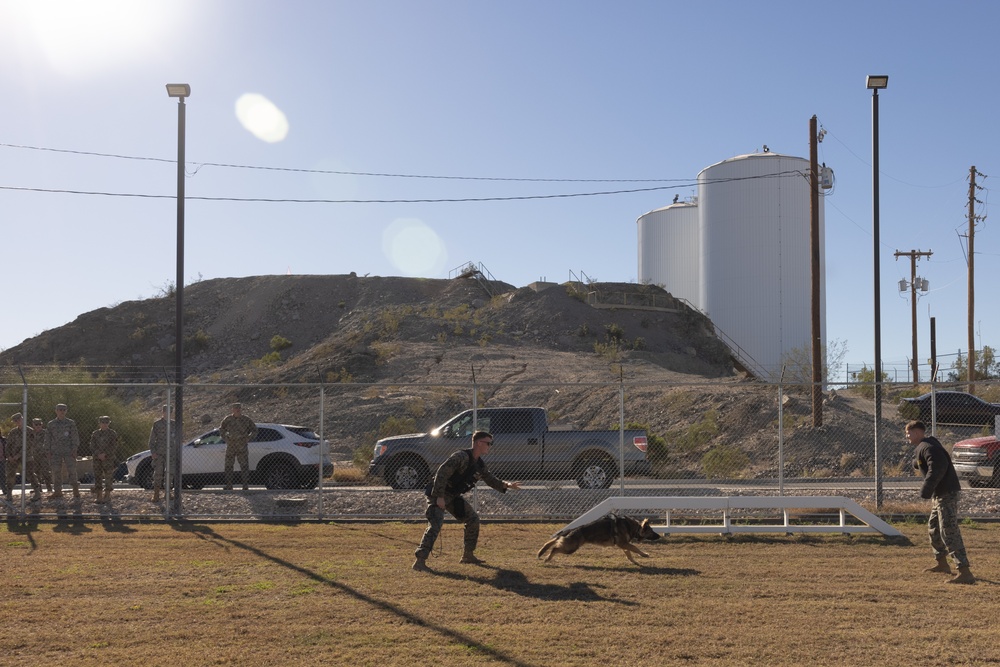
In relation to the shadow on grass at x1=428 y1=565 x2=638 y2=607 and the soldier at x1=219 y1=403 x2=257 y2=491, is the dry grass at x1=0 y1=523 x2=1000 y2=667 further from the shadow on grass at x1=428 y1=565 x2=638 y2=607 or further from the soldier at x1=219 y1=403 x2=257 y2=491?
the soldier at x1=219 y1=403 x2=257 y2=491

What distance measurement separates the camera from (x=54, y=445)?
584 inches

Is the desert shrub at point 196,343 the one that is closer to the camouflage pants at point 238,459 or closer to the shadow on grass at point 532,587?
the camouflage pants at point 238,459

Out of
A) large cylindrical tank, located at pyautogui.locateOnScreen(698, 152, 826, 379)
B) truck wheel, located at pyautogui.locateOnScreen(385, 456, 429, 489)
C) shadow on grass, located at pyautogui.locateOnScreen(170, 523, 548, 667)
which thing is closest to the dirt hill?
large cylindrical tank, located at pyautogui.locateOnScreen(698, 152, 826, 379)

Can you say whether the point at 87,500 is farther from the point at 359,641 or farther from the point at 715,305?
the point at 715,305

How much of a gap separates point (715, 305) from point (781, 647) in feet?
143

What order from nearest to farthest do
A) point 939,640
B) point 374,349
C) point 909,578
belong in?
point 939,640
point 909,578
point 374,349

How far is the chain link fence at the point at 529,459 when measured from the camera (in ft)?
47.0

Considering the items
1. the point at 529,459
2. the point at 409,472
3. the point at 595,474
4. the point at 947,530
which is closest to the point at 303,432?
the point at 409,472

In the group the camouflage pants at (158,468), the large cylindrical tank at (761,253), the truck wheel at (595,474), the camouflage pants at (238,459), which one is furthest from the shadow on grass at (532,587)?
the large cylindrical tank at (761,253)

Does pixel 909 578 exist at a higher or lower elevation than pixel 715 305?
lower

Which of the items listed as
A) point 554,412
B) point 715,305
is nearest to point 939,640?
point 554,412

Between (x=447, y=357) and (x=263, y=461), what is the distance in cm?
2615

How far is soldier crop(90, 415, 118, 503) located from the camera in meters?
14.6

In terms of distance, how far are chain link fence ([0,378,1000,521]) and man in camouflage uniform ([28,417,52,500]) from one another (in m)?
0.03
